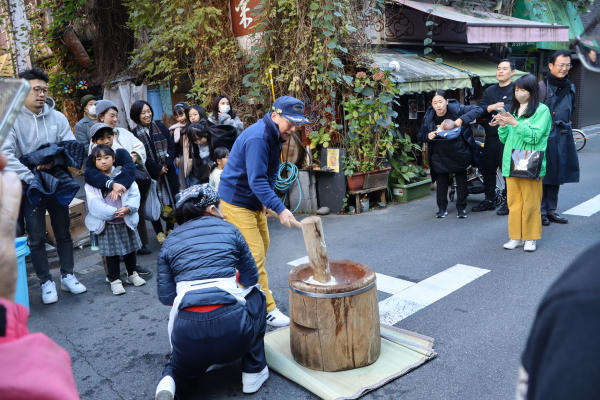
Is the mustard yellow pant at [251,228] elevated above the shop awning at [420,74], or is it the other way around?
the shop awning at [420,74]

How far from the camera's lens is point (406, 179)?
8.38 metres

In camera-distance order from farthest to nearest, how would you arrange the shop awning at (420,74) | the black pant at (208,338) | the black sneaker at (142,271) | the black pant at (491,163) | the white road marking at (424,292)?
1. the shop awning at (420,74)
2. the black pant at (491,163)
3. the black sneaker at (142,271)
4. the white road marking at (424,292)
5. the black pant at (208,338)

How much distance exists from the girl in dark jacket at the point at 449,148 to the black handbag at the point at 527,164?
1492 millimetres

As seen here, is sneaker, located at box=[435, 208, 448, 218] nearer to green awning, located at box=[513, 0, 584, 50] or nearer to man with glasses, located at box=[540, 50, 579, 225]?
man with glasses, located at box=[540, 50, 579, 225]

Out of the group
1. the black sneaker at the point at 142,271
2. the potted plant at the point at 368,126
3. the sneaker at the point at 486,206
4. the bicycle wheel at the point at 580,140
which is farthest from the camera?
the bicycle wheel at the point at 580,140

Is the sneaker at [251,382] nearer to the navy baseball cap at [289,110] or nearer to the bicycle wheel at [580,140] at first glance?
the navy baseball cap at [289,110]

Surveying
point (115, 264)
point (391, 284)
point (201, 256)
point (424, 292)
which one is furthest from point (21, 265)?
point (424, 292)

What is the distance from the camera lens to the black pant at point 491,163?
705 cm

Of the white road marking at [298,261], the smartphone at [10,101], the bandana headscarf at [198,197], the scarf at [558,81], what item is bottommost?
the white road marking at [298,261]

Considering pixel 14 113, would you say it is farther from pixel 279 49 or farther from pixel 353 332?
pixel 279 49

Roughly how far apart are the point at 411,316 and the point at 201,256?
2.00 metres

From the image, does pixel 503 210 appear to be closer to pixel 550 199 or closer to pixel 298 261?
pixel 550 199

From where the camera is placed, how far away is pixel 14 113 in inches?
46.8

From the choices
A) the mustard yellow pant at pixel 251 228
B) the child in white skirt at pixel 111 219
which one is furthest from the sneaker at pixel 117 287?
the mustard yellow pant at pixel 251 228
